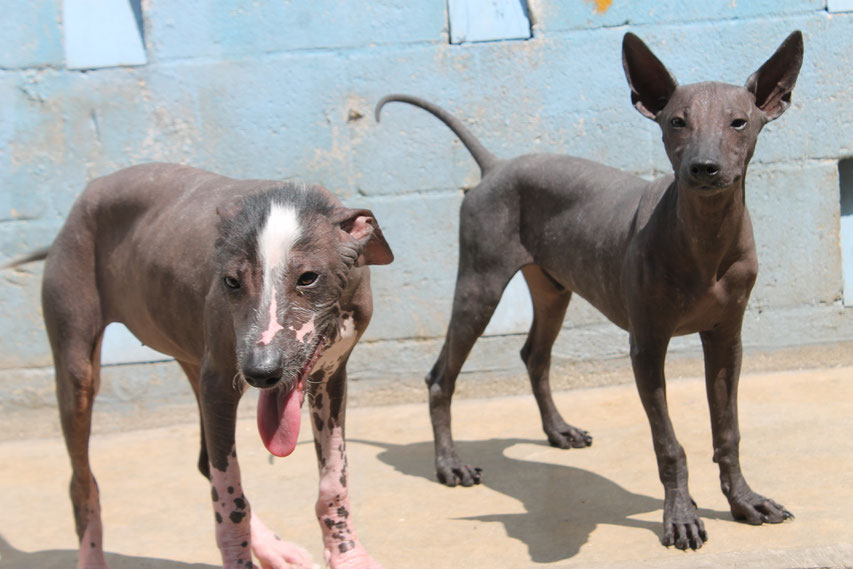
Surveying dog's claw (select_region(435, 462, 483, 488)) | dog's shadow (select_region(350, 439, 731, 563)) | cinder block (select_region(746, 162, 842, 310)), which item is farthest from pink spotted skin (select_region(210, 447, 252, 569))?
cinder block (select_region(746, 162, 842, 310))

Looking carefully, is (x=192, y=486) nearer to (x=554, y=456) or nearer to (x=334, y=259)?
(x=554, y=456)

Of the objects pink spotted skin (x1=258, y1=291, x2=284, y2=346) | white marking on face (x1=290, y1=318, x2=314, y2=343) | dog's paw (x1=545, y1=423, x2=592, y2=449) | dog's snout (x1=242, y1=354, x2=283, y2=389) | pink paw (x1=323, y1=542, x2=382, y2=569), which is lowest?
dog's paw (x1=545, y1=423, x2=592, y2=449)

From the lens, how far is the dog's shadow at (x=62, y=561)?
3.82 metres

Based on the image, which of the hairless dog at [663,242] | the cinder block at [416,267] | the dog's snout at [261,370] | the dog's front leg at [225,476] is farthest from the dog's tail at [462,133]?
the dog's snout at [261,370]

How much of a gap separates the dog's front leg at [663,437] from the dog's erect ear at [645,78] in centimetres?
87

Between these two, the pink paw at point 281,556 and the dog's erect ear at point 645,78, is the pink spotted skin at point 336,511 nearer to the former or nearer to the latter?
the pink paw at point 281,556

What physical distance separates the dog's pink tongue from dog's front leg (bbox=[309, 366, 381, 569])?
0.58 metres

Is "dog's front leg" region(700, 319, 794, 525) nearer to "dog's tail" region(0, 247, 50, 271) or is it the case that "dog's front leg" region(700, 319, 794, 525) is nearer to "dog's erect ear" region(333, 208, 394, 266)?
"dog's erect ear" region(333, 208, 394, 266)

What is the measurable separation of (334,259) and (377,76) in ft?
10.9

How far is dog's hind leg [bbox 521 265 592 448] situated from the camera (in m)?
5.02

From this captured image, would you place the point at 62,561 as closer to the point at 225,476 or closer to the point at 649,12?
the point at 225,476

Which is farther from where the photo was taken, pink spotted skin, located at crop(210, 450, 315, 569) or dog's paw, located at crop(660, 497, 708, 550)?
dog's paw, located at crop(660, 497, 708, 550)

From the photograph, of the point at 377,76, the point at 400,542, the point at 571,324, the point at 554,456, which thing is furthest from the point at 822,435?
the point at 377,76

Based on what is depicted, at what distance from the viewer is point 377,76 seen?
232 inches
